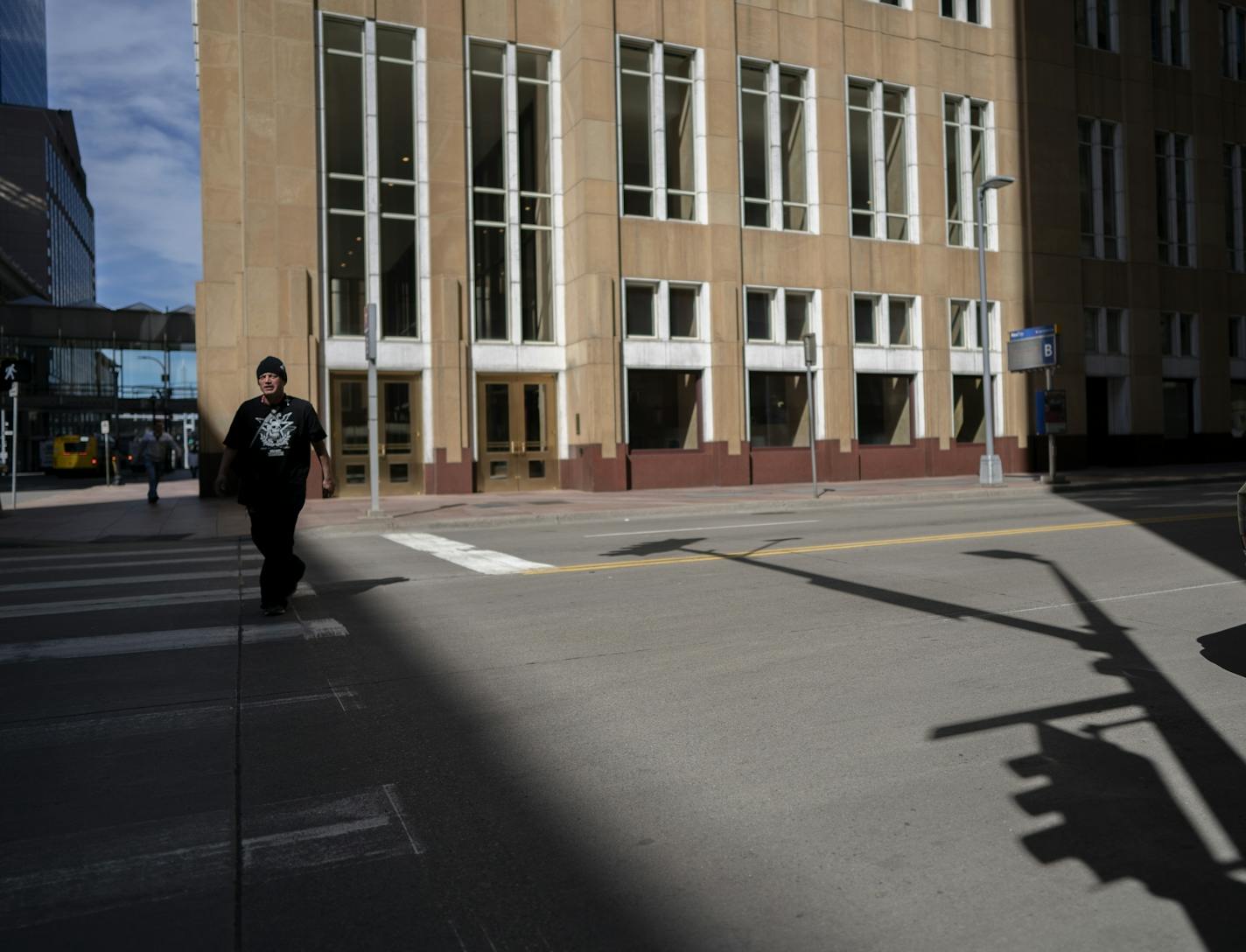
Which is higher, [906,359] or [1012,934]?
[906,359]

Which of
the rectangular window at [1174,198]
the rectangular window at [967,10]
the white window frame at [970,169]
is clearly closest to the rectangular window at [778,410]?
the white window frame at [970,169]

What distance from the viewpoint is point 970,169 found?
31031mm

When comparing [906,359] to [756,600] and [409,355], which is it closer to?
[409,355]

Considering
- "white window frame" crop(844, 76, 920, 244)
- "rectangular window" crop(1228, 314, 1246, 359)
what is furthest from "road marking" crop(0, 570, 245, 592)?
"rectangular window" crop(1228, 314, 1246, 359)

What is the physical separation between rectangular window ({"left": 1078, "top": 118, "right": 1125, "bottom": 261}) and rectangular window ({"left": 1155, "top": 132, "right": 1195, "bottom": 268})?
2.10 meters

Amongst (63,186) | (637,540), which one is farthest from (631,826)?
(63,186)

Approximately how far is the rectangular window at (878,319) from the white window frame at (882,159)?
5.90 ft

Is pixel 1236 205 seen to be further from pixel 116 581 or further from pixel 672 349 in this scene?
pixel 116 581

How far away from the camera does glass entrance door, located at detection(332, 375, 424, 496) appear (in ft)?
76.9

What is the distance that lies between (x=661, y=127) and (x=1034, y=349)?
11.7 m

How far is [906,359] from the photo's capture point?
29.4 meters

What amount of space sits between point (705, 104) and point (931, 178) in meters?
8.14

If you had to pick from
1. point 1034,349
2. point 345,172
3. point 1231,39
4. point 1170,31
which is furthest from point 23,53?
point 1034,349

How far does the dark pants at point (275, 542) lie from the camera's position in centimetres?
736
